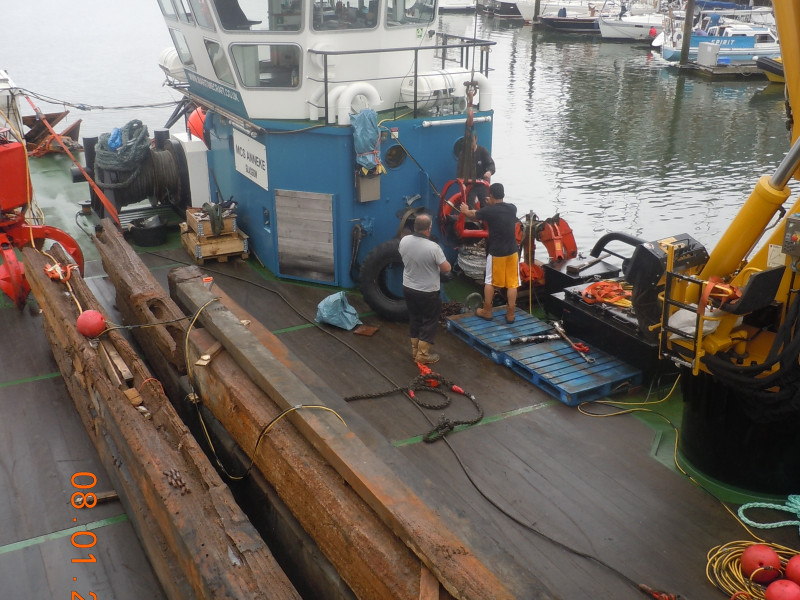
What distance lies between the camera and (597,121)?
80.7 ft

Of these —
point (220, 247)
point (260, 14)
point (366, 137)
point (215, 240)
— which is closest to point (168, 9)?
point (260, 14)

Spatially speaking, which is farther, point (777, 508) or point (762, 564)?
point (777, 508)

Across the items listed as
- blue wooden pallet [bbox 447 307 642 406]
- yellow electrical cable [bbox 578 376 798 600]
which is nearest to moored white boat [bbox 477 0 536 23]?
blue wooden pallet [bbox 447 307 642 406]

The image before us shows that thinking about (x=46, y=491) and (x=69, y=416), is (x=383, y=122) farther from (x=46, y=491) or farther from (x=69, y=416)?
(x=46, y=491)

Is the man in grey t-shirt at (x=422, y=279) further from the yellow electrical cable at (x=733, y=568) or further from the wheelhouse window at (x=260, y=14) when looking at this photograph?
the yellow electrical cable at (x=733, y=568)

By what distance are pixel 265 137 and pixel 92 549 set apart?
5568 mm

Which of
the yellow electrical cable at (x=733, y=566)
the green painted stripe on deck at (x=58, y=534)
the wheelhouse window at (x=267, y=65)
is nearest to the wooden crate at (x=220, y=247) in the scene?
the wheelhouse window at (x=267, y=65)

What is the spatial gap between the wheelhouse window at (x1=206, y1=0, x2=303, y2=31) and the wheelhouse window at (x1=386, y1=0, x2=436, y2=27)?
1255 millimetres

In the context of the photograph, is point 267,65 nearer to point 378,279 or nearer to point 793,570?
point 378,279

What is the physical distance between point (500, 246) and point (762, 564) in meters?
4.26

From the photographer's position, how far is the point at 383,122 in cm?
943

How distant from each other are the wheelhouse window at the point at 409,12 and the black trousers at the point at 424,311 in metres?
4.03

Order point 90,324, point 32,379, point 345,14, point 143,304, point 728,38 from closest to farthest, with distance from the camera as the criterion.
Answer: point 90,324
point 143,304
point 32,379
point 345,14
point 728,38

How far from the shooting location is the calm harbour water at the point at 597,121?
16672 mm
